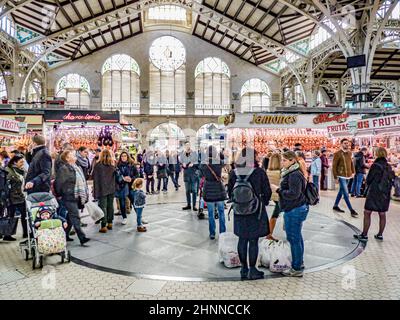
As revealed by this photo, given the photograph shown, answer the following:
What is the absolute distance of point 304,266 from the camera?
367 cm

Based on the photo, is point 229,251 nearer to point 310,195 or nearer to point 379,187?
point 310,195

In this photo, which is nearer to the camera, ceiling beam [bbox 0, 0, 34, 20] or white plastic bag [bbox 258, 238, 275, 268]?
white plastic bag [bbox 258, 238, 275, 268]

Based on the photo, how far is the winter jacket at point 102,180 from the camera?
5152 mm

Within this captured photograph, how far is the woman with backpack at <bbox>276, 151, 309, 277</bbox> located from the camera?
3.29 m

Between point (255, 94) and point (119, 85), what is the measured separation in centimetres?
1139

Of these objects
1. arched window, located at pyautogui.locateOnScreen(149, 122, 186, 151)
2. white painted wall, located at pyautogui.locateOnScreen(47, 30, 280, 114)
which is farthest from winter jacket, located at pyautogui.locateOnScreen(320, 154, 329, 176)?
white painted wall, located at pyautogui.locateOnScreen(47, 30, 280, 114)

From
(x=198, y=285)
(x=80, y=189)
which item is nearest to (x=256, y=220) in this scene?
(x=198, y=285)

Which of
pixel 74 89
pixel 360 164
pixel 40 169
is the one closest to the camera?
pixel 40 169

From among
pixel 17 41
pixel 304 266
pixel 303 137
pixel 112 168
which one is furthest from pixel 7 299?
pixel 17 41

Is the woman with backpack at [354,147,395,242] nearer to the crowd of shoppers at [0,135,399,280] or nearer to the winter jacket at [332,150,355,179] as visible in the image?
the crowd of shoppers at [0,135,399,280]

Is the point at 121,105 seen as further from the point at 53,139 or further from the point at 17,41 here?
the point at 53,139

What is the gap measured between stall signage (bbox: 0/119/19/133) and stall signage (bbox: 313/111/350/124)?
11.6 metres

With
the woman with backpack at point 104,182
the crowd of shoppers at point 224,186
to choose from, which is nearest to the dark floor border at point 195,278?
the crowd of shoppers at point 224,186

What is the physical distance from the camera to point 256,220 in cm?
320
